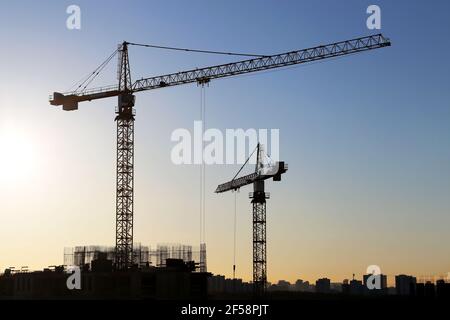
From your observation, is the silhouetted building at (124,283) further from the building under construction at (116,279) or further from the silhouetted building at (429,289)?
the silhouetted building at (429,289)

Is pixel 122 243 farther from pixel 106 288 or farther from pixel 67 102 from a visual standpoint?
pixel 67 102

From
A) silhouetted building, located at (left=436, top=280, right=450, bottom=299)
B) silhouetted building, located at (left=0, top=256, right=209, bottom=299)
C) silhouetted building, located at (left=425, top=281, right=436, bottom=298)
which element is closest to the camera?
silhouetted building, located at (left=0, top=256, right=209, bottom=299)

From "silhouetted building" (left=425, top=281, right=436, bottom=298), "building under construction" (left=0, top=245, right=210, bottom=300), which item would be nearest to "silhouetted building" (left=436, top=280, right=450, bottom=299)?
"silhouetted building" (left=425, top=281, right=436, bottom=298)

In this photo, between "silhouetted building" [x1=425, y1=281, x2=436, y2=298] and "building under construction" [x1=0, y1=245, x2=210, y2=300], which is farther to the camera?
"silhouetted building" [x1=425, y1=281, x2=436, y2=298]

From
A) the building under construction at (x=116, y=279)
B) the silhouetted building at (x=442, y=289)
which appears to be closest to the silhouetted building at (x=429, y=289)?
the silhouetted building at (x=442, y=289)

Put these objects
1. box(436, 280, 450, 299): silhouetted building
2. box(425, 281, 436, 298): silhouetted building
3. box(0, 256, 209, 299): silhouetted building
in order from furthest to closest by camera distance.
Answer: box(425, 281, 436, 298): silhouetted building → box(436, 280, 450, 299): silhouetted building → box(0, 256, 209, 299): silhouetted building

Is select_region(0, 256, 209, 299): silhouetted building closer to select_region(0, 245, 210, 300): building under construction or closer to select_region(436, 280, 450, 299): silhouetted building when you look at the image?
select_region(0, 245, 210, 300): building under construction

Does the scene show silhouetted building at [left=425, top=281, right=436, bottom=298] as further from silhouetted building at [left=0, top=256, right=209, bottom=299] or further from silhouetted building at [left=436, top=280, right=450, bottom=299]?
silhouetted building at [left=0, top=256, right=209, bottom=299]

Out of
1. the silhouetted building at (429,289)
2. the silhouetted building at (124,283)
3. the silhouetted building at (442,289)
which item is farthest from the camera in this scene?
the silhouetted building at (429,289)

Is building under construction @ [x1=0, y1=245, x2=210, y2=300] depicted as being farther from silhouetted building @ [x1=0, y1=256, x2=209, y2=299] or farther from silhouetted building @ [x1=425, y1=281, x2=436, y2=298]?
silhouetted building @ [x1=425, y1=281, x2=436, y2=298]

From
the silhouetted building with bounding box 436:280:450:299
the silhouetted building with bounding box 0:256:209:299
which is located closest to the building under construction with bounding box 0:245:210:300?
the silhouetted building with bounding box 0:256:209:299

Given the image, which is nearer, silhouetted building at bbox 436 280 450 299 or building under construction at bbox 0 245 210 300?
building under construction at bbox 0 245 210 300

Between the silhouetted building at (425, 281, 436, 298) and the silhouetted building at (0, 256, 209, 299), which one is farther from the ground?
the silhouetted building at (0, 256, 209, 299)

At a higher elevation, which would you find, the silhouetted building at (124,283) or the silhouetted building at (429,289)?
the silhouetted building at (124,283)
